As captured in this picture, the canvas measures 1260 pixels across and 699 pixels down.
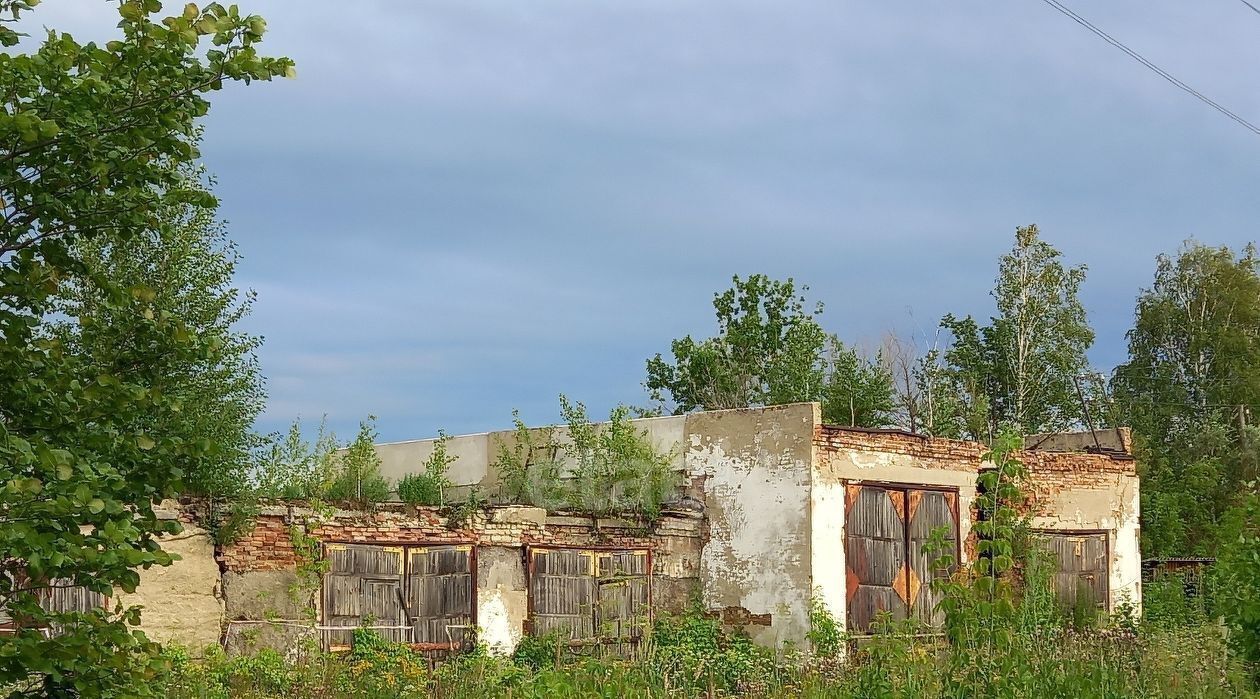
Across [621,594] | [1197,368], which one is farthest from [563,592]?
[1197,368]

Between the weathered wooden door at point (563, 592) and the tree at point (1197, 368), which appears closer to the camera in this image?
the weathered wooden door at point (563, 592)

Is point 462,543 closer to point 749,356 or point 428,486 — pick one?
point 428,486

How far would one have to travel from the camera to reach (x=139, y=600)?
1370 cm

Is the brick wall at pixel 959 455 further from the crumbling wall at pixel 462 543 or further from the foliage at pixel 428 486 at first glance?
the foliage at pixel 428 486

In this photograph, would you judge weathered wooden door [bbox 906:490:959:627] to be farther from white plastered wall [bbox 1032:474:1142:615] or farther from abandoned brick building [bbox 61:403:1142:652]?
white plastered wall [bbox 1032:474:1142:615]

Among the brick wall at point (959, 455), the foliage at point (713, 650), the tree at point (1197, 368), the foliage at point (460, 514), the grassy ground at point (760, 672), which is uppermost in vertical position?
the tree at point (1197, 368)

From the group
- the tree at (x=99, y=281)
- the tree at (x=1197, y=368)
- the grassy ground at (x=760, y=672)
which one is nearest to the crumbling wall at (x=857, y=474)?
the grassy ground at (x=760, y=672)

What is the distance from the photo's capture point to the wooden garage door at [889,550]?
17875 mm

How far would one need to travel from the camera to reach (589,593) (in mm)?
17281

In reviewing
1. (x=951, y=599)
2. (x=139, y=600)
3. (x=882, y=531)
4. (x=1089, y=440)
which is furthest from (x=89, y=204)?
(x=1089, y=440)

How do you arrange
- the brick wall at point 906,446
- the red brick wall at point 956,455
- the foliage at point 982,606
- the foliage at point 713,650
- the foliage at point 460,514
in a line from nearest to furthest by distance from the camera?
the foliage at point 982,606, the foliage at point 460,514, the foliage at point 713,650, the brick wall at point 906,446, the red brick wall at point 956,455

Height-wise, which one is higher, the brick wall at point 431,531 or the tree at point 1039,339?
Result: the tree at point 1039,339

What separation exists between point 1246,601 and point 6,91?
32.0 ft

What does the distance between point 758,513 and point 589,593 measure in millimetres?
2688
